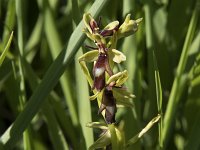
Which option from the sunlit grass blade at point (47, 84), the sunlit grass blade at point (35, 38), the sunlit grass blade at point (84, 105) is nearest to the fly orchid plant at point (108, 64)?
the sunlit grass blade at point (47, 84)

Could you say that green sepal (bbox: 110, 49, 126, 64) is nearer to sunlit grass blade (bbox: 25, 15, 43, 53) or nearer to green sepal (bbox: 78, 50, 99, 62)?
green sepal (bbox: 78, 50, 99, 62)

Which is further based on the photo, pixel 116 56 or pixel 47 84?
pixel 47 84

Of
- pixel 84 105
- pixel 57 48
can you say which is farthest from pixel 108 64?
pixel 57 48

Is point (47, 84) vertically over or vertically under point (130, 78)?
over

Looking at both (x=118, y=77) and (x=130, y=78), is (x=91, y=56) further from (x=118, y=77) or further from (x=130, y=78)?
(x=130, y=78)

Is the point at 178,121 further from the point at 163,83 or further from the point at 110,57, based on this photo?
the point at 110,57

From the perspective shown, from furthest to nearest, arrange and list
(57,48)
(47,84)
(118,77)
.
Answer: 1. (57,48)
2. (47,84)
3. (118,77)

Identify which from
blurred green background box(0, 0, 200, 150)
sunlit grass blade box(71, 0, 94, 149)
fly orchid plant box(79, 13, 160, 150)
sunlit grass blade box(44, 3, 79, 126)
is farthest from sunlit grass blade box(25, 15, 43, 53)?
fly orchid plant box(79, 13, 160, 150)

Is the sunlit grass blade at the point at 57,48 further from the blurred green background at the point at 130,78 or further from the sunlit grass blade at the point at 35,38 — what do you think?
the sunlit grass blade at the point at 35,38

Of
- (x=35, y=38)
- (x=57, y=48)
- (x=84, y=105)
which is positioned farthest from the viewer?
(x=35, y=38)
